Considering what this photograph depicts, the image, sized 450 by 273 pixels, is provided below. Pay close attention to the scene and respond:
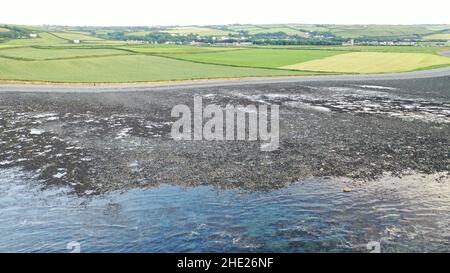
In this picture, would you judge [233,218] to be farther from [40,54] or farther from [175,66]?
[40,54]

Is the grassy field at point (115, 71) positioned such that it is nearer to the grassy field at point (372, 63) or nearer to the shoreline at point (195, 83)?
the shoreline at point (195, 83)

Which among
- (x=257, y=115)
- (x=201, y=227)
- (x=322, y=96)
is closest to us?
(x=201, y=227)

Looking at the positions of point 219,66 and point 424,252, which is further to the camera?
point 219,66

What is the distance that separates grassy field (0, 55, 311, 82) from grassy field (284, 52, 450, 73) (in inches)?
530

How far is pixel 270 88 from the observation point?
72.9 m

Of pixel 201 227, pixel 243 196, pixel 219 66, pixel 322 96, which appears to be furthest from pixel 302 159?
pixel 219 66

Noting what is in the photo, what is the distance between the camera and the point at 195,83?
78.0 m

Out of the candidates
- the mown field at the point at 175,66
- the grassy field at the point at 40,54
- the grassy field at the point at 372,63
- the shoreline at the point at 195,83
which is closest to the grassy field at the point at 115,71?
the mown field at the point at 175,66

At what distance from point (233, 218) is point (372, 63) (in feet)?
323

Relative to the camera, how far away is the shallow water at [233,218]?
61.7ft

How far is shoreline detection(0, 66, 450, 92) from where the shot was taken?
69.9 metres

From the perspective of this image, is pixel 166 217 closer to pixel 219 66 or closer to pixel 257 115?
pixel 257 115
